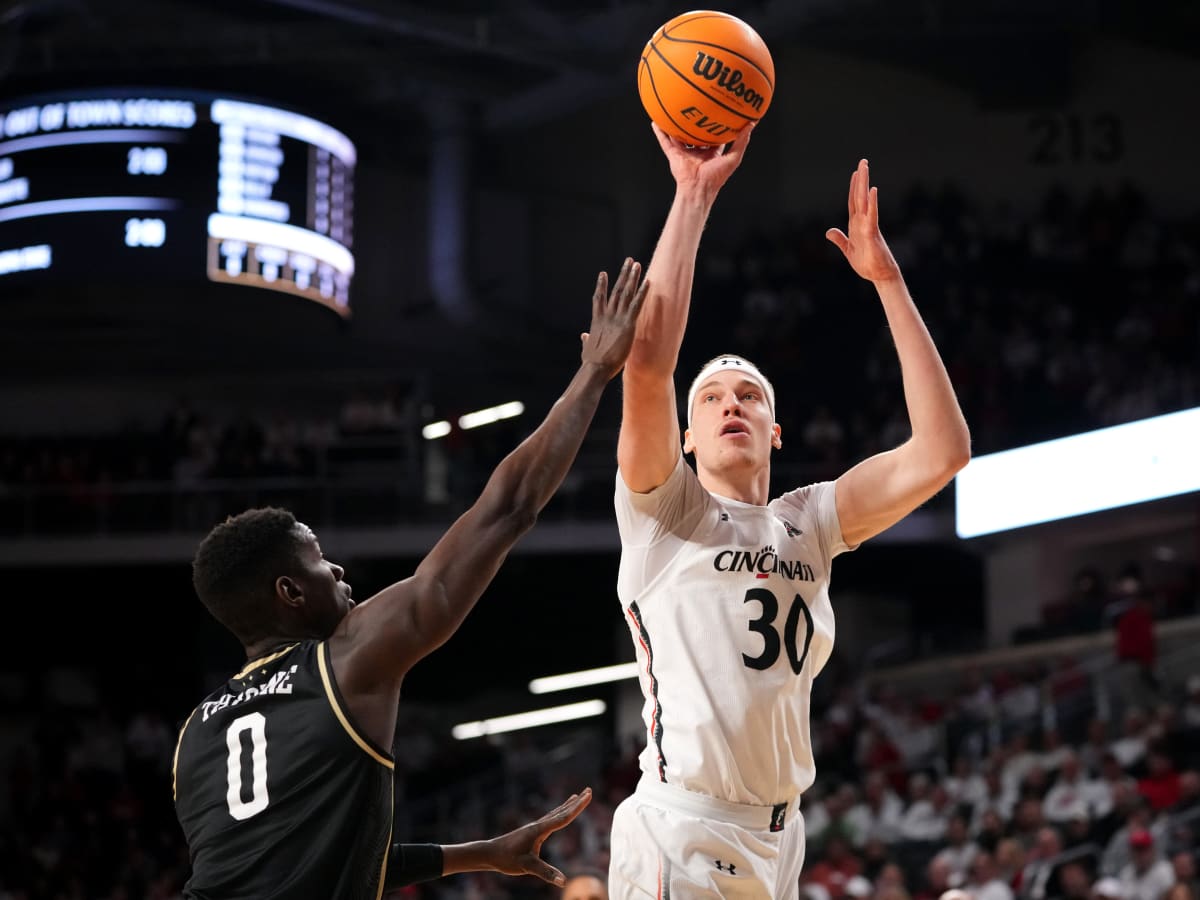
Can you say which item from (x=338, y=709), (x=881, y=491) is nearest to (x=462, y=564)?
(x=338, y=709)

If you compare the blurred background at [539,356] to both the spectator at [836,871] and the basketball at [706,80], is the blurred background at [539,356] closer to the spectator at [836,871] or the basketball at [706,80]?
the spectator at [836,871]

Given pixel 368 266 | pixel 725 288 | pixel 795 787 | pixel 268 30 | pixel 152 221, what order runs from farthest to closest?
1. pixel 368 266
2. pixel 725 288
3. pixel 268 30
4. pixel 152 221
5. pixel 795 787

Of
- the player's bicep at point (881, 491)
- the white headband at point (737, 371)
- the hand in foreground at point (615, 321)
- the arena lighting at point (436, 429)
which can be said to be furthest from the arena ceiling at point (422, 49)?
the hand in foreground at point (615, 321)

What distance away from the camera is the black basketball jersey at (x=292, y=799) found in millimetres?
3408

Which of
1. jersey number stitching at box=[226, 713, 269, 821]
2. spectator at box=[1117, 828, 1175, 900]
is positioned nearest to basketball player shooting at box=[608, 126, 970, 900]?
jersey number stitching at box=[226, 713, 269, 821]

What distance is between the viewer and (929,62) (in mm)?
23125

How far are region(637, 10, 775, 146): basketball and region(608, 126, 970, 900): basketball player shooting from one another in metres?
0.08

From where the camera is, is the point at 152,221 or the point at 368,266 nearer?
the point at 152,221

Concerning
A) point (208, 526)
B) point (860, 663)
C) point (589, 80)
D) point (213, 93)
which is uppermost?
point (589, 80)

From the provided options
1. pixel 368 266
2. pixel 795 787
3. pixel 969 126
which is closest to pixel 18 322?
pixel 368 266

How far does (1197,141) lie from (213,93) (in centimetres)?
1388

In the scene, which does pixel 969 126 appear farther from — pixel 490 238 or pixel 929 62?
pixel 490 238

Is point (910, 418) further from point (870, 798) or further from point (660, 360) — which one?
point (870, 798)

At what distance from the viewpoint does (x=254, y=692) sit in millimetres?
3549
